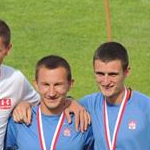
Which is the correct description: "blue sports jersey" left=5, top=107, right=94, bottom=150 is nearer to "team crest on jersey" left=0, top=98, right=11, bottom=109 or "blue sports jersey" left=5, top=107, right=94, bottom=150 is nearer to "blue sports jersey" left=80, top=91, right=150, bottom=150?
"blue sports jersey" left=80, top=91, right=150, bottom=150

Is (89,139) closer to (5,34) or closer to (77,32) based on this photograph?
(5,34)

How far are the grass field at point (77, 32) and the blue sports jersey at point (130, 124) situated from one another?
5.45 meters

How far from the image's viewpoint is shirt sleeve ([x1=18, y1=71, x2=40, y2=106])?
5.76 m

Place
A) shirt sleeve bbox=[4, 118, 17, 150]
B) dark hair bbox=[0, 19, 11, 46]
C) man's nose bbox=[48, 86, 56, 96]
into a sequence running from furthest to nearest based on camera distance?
dark hair bbox=[0, 19, 11, 46] → shirt sleeve bbox=[4, 118, 17, 150] → man's nose bbox=[48, 86, 56, 96]

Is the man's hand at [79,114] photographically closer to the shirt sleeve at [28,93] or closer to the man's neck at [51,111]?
the man's neck at [51,111]

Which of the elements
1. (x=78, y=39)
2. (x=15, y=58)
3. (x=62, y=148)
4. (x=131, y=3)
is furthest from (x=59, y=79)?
(x=131, y=3)

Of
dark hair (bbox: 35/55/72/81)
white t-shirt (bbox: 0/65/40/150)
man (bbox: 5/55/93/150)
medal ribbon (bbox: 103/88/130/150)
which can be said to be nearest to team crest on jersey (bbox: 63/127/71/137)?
man (bbox: 5/55/93/150)

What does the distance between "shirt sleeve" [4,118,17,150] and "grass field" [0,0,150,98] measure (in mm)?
5350

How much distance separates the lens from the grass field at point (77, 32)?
12.2 metres

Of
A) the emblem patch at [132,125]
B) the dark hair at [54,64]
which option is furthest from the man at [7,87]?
the emblem patch at [132,125]

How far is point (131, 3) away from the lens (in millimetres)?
16141

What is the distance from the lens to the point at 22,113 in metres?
5.34

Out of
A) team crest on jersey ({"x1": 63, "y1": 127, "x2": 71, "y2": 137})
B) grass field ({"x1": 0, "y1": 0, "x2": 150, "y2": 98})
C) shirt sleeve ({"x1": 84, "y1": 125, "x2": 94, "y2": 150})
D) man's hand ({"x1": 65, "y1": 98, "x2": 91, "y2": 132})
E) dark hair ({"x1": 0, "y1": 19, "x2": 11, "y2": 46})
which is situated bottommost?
A: shirt sleeve ({"x1": 84, "y1": 125, "x2": 94, "y2": 150})

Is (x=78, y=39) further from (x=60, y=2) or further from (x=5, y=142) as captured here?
(x=5, y=142)
